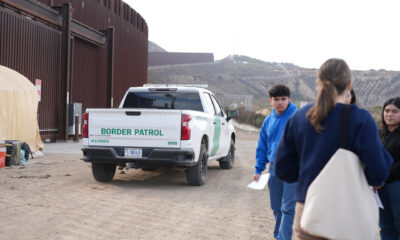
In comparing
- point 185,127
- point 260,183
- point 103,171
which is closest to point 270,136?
point 260,183

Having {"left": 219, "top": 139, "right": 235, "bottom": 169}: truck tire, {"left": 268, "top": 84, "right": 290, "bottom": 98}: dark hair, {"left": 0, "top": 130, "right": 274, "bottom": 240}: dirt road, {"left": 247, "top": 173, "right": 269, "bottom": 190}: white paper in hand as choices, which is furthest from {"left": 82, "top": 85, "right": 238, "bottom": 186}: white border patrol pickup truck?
{"left": 247, "top": 173, "right": 269, "bottom": 190}: white paper in hand

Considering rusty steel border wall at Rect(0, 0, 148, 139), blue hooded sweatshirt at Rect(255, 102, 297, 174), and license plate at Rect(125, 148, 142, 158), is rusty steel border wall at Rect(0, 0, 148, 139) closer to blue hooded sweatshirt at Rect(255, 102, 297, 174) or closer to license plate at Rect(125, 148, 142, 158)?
license plate at Rect(125, 148, 142, 158)

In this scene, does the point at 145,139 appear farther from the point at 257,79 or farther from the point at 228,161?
the point at 257,79

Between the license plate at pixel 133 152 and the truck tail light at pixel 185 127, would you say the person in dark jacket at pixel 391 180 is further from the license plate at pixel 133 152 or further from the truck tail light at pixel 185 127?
the license plate at pixel 133 152

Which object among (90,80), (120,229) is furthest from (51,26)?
(120,229)

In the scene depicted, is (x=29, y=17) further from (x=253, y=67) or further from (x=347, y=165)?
(x=253, y=67)

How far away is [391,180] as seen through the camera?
13.8 ft

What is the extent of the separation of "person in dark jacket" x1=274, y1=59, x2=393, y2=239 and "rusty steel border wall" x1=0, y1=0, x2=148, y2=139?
16.1 metres

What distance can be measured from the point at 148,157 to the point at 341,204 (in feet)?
20.8

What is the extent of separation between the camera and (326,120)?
2.83 m

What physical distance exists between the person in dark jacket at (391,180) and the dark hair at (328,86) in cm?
164

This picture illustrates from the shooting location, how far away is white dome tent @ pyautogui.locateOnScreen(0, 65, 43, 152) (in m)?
13.9

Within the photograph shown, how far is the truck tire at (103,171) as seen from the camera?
31.0ft

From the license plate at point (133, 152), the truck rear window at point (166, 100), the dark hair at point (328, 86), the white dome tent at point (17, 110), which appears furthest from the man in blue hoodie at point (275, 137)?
the white dome tent at point (17, 110)
